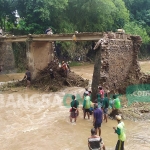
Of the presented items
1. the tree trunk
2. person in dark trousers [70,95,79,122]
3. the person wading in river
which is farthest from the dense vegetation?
the person wading in river

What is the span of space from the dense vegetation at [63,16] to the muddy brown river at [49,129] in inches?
588

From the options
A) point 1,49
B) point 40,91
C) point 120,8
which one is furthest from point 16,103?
point 120,8

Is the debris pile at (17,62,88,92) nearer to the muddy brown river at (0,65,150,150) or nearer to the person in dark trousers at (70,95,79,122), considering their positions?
the muddy brown river at (0,65,150,150)

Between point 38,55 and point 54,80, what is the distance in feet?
8.43

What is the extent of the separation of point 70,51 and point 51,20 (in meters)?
4.48

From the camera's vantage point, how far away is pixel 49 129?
36.5ft

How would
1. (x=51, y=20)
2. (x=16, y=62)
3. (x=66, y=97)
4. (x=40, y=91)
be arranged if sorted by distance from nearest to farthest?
(x=66, y=97) → (x=40, y=91) → (x=16, y=62) → (x=51, y=20)

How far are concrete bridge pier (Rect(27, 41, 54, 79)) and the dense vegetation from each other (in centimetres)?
864

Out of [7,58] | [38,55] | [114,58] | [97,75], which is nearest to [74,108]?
[97,75]

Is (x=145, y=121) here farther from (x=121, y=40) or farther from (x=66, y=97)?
(x=66, y=97)

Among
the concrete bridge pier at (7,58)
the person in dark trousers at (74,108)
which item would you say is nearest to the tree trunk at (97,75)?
the person in dark trousers at (74,108)

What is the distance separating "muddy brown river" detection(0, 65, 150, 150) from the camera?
→ 9562 millimetres

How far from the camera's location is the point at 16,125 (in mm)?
11750

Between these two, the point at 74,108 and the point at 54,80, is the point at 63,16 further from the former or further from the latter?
the point at 74,108
